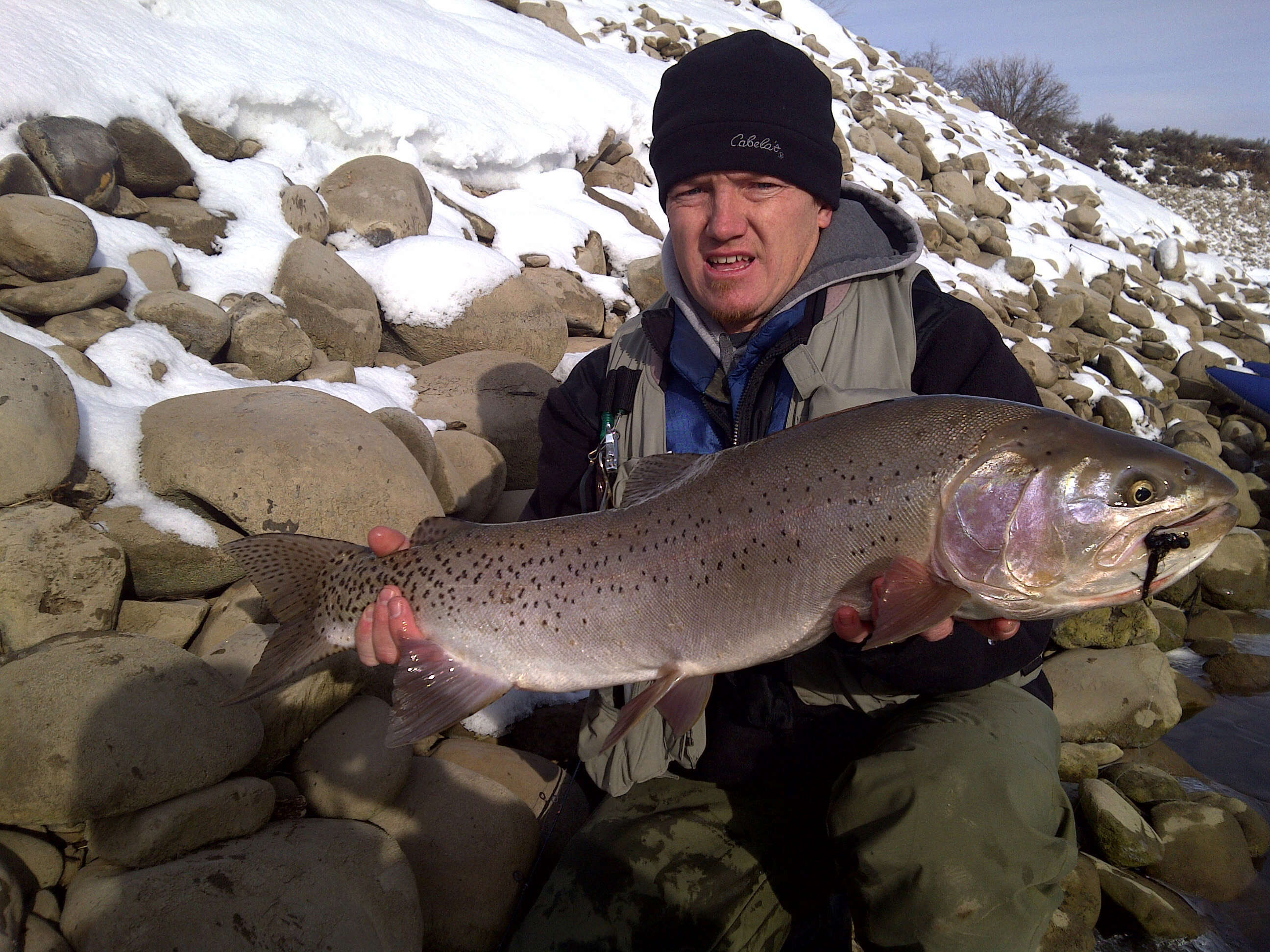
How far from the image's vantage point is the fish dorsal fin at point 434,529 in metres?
2.68

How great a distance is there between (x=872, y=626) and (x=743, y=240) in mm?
1535

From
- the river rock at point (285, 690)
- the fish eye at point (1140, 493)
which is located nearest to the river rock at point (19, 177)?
the river rock at point (285, 690)

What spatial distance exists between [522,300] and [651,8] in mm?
14440

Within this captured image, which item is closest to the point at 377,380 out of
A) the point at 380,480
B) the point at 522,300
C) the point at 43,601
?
the point at 522,300

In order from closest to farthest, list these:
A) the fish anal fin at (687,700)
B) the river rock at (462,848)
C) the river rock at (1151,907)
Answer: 1. the fish anal fin at (687,700)
2. the river rock at (462,848)
3. the river rock at (1151,907)

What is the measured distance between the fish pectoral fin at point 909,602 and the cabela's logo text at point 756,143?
168cm

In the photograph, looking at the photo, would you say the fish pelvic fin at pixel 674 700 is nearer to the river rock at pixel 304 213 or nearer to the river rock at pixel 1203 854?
the river rock at pixel 1203 854

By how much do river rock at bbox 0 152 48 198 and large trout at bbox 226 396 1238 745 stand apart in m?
3.50

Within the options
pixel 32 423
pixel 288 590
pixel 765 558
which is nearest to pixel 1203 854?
pixel 765 558

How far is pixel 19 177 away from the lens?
464 cm

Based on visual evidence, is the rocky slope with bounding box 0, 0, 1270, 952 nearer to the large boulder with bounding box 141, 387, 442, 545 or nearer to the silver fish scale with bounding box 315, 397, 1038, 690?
the large boulder with bounding box 141, 387, 442, 545

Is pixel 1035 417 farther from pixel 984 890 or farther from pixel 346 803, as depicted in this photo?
pixel 346 803

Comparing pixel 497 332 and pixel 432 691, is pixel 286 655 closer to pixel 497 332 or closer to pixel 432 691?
pixel 432 691

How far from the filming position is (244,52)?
23.8 ft
